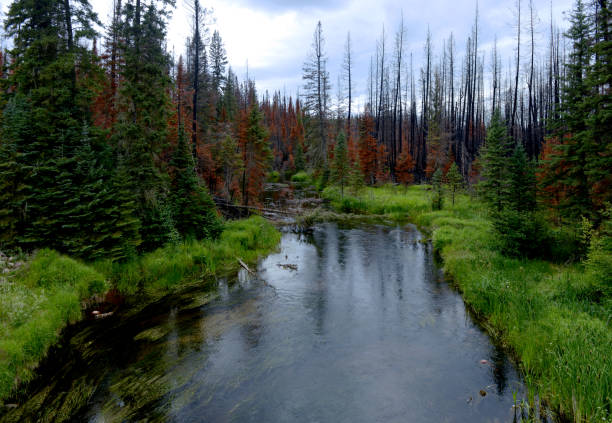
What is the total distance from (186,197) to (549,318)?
14.5 metres

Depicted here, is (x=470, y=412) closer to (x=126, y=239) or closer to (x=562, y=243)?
(x=562, y=243)

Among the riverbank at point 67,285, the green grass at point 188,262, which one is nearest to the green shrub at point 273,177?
the green grass at point 188,262

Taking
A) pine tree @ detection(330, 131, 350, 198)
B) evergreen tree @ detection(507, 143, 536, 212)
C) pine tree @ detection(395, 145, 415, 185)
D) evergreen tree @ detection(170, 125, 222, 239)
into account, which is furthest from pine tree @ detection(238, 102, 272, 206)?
evergreen tree @ detection(507, 143, 536, 212)

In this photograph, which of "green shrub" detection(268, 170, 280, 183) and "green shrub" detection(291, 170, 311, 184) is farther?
"green shrub" detection(268, 170, 280, 183)

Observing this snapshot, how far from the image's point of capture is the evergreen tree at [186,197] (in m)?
16.0

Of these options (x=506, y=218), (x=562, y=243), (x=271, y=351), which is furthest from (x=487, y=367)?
(x=562, y=243)

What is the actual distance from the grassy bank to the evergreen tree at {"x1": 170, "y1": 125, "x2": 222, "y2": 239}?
11.8m

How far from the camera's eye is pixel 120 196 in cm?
1274

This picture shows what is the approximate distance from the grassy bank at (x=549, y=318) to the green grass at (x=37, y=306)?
10566 mm

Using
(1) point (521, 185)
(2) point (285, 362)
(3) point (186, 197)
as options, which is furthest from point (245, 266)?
(1) point (521, 185)

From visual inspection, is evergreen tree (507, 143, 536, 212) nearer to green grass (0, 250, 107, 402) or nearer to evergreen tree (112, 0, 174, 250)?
evergreen tree (112, 0, 174, 250)

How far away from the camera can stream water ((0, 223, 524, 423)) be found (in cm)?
656

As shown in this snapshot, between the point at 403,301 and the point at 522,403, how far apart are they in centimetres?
568

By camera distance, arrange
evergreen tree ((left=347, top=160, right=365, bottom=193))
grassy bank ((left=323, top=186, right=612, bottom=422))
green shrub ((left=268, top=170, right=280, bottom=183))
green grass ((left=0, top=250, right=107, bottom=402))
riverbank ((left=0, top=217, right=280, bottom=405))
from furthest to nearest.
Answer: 1. green shrub ((left=268, top=170, right=280, bottom=183))
2. evergreen tree ((left=347, top=160, right=365, bottom=193))
3. riverbank ((left=0, top=217, right=280, bottom=405))
4. green grass ((left=0, top=250, right=107, bottom=402))
5. grassy bank ((left=323, top=186, right=612, bottom=422))
